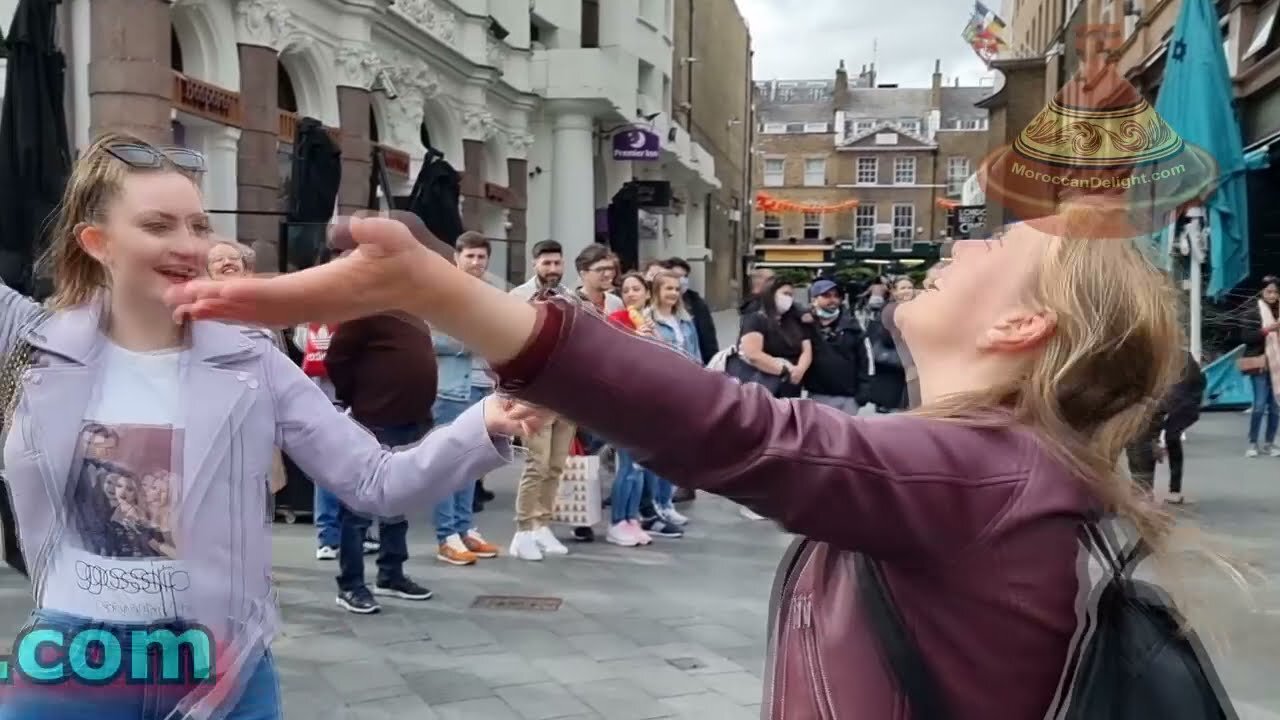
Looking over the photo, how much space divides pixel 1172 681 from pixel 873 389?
27.8ft

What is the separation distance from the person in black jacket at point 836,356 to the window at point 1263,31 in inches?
365

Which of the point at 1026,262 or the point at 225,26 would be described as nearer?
the point at 1026,262

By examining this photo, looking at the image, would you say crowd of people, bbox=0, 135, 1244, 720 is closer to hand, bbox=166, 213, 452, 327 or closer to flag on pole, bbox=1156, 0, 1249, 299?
hand, bbox=166, 213, 452, 327

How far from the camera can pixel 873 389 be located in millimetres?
9648

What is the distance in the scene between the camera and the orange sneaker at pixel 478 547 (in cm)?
719

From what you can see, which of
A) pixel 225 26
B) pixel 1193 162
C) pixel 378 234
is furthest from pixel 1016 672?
pixel 225 26

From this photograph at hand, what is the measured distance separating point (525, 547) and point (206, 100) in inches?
304

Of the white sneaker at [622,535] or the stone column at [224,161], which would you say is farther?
the stone column at [224,161]

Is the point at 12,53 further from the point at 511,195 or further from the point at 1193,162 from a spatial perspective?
the point at 511,195

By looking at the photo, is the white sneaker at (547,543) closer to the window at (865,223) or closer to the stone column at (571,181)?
the stone column at (571,181)

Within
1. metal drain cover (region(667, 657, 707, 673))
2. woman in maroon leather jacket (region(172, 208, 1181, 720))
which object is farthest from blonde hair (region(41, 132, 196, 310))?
metal drain cover (region(667, 657, 707, 673))

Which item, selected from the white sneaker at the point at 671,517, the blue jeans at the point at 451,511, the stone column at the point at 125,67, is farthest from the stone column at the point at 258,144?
the white sneaker at the point at 671,517

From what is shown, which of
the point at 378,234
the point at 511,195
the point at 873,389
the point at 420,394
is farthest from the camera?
the point at 511,195

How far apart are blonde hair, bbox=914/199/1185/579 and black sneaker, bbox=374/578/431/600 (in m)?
5.10
